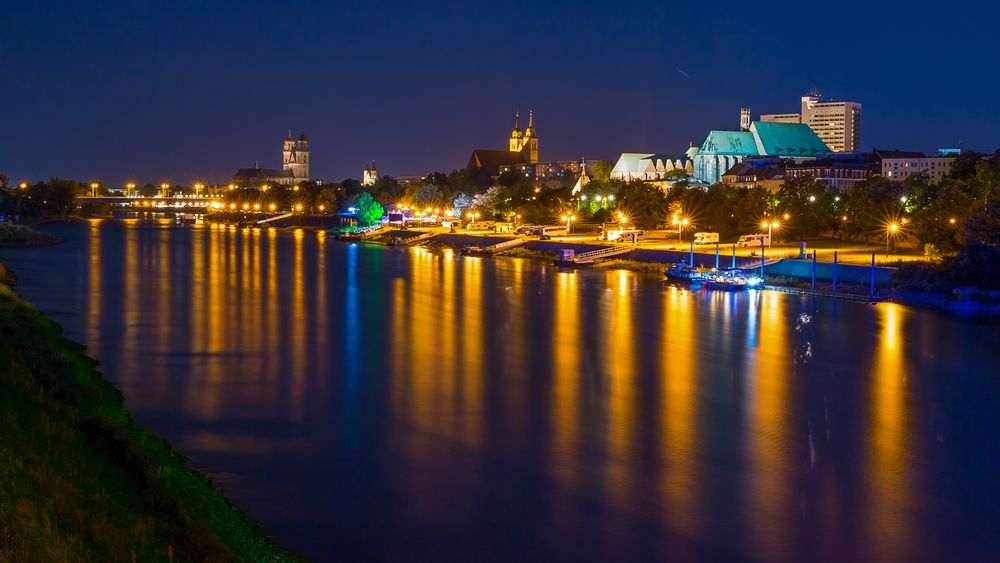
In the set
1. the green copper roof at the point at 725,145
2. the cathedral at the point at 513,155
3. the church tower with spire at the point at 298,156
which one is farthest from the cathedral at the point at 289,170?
the green copper roof at the point at 725,145

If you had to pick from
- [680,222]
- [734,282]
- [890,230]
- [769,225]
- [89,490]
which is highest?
[680,222]

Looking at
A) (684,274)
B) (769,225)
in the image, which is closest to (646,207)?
(769,225)

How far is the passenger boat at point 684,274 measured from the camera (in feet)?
82.5

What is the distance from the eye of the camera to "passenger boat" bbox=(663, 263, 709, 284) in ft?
82.5

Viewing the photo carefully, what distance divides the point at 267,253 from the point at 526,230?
11702 millimetres

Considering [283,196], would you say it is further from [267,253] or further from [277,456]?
[277,456]

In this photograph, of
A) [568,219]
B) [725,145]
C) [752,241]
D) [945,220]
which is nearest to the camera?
[945,220]

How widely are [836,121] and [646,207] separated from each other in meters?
83.1

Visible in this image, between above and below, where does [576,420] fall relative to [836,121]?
below

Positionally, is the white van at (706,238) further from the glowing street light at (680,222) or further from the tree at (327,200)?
the tree at (327,200)

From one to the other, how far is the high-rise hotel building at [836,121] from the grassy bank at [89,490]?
373 feet

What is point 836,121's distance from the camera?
4496 inches

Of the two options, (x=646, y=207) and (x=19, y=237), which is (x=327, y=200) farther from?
(x=646, y=207)

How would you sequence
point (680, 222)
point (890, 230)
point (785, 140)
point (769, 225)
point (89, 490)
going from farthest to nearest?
point (785, 140) → point (680, 222) → point (769, 225) → point (890, 230) → point (89, 490)
